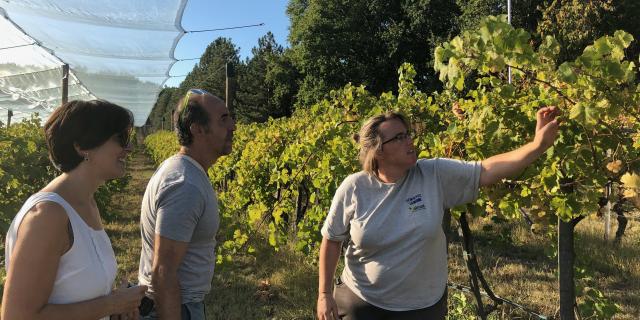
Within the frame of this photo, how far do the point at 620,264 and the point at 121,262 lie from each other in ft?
17.3

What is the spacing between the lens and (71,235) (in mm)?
1210

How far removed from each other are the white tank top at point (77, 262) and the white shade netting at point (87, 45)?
16.1ft

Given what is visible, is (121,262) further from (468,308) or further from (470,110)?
(470,110)

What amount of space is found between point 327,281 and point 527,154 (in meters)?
0.93

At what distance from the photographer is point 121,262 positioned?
17.8 feet

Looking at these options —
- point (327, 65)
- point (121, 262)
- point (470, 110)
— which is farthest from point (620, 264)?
point (327, 65)

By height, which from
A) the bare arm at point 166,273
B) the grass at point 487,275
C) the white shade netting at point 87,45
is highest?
the white shade netting at point 87,45

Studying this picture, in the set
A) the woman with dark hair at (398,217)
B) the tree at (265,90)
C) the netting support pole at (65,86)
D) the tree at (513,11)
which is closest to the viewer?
the woman with dark hair at (398,217)

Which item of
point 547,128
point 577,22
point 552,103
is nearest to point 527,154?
point 547,128

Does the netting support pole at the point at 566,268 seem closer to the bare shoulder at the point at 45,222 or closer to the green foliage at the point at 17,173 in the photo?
the bare shoulder at the point at 45,222

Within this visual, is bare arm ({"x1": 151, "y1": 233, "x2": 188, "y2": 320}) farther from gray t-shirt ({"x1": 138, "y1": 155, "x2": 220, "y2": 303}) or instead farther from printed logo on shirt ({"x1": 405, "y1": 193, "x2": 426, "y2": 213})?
printed logo on shirt ({"x1": 405, "y1": 193, "x2": 426, "y2": 213})

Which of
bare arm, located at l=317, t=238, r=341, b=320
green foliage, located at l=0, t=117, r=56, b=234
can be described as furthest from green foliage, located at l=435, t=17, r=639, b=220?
green foliage, located at l=0, t=117, r=56, b=234

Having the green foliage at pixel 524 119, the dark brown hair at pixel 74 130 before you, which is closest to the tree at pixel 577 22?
the green foliage at pixel 524 119

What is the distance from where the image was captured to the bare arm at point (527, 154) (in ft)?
5.67
